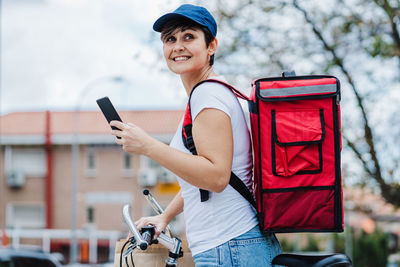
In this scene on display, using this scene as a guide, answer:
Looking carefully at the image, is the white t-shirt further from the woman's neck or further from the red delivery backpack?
the woman's neck

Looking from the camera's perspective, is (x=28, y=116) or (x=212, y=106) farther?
(x=28, y=116)

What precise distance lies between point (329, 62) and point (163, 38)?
5.93 meters

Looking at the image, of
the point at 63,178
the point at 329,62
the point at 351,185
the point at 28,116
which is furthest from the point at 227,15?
the point at 28,116

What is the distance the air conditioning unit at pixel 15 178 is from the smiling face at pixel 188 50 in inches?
1183

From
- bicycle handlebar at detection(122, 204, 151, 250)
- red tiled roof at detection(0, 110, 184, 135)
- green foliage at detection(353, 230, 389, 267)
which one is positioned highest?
red tiled roof at detection(0, 110, 184, 135)

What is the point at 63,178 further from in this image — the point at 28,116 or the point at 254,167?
the point at 254,167

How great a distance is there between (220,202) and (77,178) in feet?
98.1

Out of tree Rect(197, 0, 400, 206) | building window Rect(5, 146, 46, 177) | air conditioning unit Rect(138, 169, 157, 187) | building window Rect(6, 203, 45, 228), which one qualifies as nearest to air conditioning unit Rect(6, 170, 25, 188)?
building window Rect(5, 146, 46, 177)

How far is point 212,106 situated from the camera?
63.8 inches

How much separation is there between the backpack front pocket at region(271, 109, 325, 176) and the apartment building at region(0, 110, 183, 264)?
2821 centimetres

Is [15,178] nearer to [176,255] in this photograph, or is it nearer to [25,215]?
[25,215]

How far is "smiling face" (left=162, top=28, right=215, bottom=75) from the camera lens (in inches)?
71.1

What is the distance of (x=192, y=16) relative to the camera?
176 cm

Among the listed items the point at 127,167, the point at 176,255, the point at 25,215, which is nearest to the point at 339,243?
the point at 127,167
